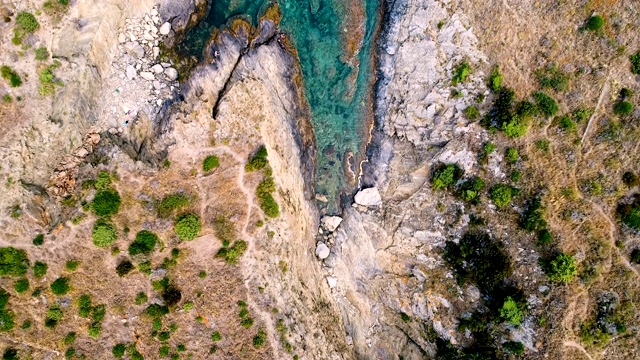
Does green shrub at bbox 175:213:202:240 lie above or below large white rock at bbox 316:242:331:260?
above

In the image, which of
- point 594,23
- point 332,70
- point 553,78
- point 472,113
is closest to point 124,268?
point 332,70

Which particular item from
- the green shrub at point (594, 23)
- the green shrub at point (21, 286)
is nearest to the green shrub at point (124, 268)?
the green shrub at point (21, 286)

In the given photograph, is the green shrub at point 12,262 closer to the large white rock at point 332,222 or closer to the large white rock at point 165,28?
the large white rock at point 165,28

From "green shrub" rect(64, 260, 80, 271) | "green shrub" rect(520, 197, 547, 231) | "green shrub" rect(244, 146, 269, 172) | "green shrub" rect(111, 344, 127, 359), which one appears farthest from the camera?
"green shrub" rect(244, 146, 269, 172)

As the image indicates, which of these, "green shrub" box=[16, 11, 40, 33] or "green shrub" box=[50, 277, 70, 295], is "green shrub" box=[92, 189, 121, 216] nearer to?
"green shrub" box=[50, 277, 70, 295]

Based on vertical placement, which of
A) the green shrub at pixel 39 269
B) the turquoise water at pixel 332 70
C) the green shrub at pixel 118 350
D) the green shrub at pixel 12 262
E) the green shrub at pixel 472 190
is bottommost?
the green shrub at pixel 118 350

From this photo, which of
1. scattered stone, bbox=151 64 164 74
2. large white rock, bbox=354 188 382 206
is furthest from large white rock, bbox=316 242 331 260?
scattered stone, bbox=151 64 164 74
